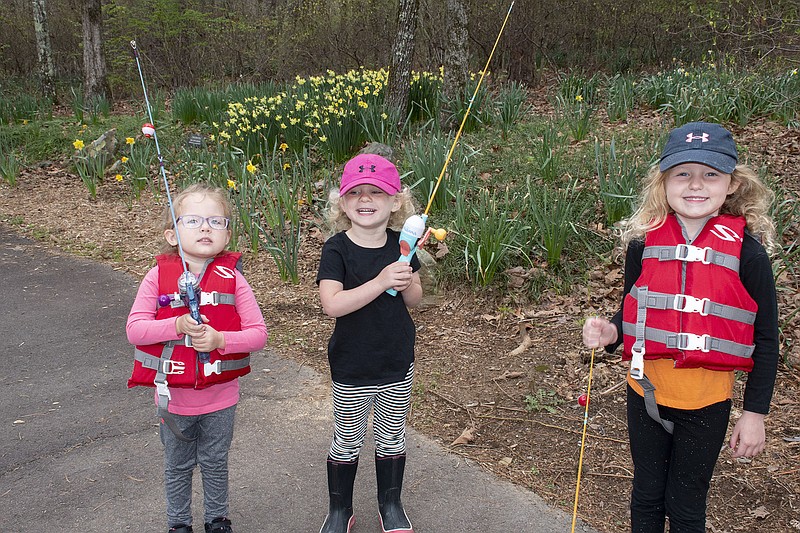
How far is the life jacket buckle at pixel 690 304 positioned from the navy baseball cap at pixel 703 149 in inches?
14.5

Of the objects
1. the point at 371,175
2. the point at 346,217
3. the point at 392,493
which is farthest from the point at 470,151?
the point at 392,493

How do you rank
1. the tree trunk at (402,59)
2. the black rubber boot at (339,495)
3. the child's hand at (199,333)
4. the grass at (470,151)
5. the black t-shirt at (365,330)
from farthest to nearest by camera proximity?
1. the tree trunk at (402,59)
2. the grass at (470,151)
3. the black rubber boot at (339,495)
4. the black t-shirt at (365,330)
5. the child's hand at (199,333)

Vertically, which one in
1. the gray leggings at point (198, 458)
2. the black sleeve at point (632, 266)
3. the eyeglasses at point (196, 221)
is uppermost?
the eyeglasses at point (196, 221)

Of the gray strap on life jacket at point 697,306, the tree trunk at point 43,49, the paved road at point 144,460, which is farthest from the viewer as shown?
the tree trunk at point 43,49

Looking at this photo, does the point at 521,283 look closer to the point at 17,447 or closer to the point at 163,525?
the point at 163,525

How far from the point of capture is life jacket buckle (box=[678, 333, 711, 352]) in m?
1.93

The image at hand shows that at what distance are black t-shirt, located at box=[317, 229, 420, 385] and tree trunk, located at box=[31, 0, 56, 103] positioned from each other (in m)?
10.1

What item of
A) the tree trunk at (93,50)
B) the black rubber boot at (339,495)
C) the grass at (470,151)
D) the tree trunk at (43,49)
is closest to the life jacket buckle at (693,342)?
the black rubber boot at (339,495)

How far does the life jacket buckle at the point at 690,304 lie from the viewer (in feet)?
6.36

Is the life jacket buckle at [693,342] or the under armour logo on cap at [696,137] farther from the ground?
the under armour logo on cap at [696,137]

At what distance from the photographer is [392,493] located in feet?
8.49

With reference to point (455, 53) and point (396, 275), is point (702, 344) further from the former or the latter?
point (455, 53)

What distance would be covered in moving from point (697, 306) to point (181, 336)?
1.58 meters

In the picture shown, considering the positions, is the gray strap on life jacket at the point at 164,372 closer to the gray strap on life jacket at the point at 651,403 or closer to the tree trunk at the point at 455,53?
the gray strap on life jacket at the point at 651,403
